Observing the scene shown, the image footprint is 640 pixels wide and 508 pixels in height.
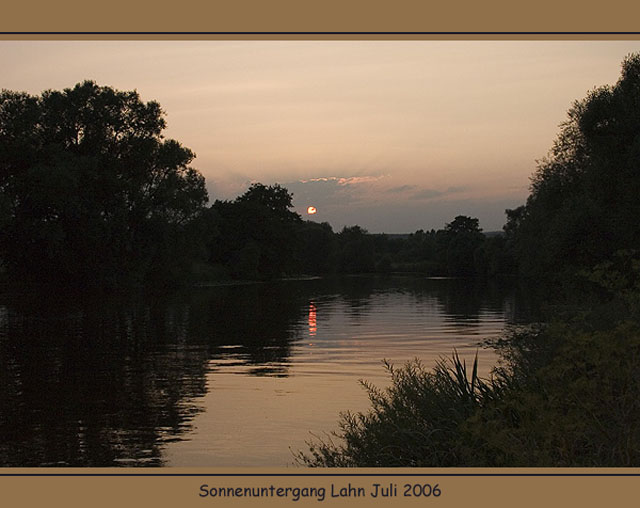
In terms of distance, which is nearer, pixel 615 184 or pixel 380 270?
pixel 615 184

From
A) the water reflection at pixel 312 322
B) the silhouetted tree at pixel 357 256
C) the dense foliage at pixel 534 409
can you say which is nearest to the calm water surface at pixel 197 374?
the water reflection at pixel 312 322

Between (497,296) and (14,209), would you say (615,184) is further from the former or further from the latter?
(14,209)

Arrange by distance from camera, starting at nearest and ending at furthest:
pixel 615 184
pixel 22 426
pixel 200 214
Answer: pixel 22 426 < pixel 615 184 < pixel 200 214

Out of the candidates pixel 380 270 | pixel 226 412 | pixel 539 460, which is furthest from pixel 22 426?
pixel 380 270

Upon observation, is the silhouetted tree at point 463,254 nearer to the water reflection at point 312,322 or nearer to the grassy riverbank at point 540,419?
the water reflection at point 312,322

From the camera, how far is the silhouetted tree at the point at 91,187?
64688 mm

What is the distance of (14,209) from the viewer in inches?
2552

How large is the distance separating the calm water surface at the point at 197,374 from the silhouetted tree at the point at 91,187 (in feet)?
47.4

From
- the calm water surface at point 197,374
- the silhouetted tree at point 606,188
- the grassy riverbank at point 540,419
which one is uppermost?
the silhouetted tree at point 606,188

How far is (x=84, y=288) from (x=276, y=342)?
1573 inches

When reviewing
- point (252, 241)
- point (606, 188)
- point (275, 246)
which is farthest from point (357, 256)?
point (606, 188)

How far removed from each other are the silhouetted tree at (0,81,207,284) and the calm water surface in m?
14.4

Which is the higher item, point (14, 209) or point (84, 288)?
point (14, 209)

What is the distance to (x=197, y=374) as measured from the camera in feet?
80.6
